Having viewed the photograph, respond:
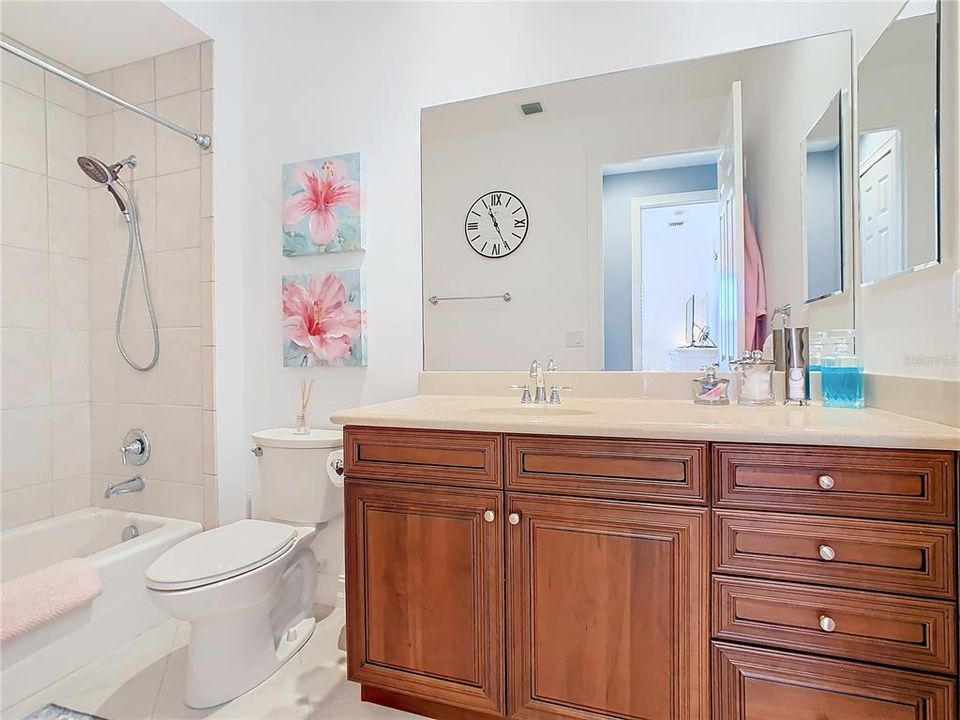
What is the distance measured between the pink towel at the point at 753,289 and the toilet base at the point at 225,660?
1.78 metres

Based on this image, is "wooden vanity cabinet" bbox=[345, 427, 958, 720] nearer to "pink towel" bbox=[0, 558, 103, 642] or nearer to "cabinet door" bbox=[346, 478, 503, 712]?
"cabinet door" bbox=[346, 478, 503, 712]

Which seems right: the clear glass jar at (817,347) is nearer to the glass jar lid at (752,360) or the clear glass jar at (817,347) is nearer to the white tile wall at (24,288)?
the glass jar lid at (752,360)

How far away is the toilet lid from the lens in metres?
1.45

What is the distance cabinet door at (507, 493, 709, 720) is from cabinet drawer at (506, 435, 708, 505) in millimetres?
32

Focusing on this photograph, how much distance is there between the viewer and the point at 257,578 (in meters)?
1.56

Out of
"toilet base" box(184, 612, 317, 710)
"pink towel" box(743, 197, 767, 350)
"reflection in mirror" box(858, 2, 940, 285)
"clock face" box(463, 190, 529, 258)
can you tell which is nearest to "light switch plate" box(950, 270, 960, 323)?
"reflection in mirror" box(858, 2, 940, 285)

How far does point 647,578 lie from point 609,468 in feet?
0.85

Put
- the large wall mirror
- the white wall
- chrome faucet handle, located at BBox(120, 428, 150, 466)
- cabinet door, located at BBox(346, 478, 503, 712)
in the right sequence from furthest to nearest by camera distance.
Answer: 1. chrome faucet handle, located at BBox(120, 428, 150, 466)
2. the white wall
3. the large wall mirror
4. cabinet door, located at BBox(346, 478, 503, 712)

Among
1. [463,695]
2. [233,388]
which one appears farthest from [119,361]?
[463,695]

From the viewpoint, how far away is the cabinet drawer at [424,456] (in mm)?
1336

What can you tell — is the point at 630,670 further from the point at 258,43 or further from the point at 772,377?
the point at 258,43

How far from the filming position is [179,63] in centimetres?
223

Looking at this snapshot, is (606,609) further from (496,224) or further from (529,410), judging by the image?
(496,224)

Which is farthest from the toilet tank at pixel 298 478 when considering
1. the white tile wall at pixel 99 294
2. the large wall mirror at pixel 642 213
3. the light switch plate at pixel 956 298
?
the light switch plate at pixel 956 298
